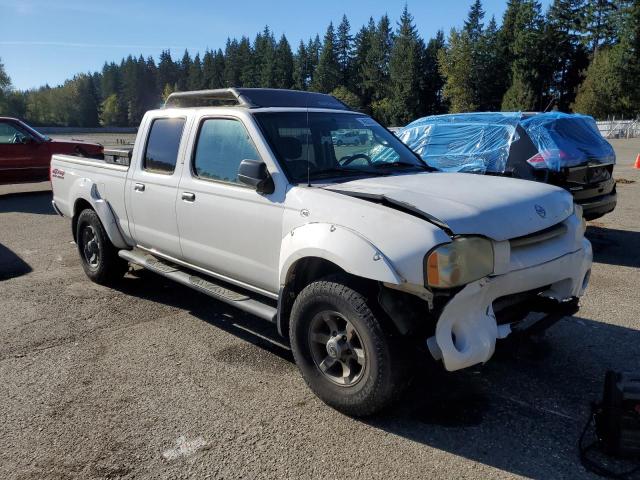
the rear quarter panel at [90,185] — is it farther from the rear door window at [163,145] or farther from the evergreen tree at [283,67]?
the evergreen tree at [283,67]

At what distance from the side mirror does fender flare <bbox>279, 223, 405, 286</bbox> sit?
407 millimetres

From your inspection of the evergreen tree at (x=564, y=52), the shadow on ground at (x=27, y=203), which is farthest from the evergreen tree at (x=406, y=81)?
the shadow on ground at (x=27, y=203)

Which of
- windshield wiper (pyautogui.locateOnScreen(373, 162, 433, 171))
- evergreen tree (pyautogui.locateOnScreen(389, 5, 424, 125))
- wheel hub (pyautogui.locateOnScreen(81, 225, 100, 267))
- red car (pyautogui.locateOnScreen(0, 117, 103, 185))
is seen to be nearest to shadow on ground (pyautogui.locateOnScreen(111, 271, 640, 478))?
windshield wiper (pyautogui.locateOnScreen(373, 162, 433, 171))

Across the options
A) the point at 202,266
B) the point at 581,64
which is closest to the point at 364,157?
the point at 202,266

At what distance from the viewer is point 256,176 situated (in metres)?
3.67

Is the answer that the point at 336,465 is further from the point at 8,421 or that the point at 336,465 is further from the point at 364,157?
the point at 364,157

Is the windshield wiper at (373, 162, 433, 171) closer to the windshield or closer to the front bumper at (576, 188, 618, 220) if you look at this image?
the windshield

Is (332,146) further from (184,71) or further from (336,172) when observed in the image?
(184,71)

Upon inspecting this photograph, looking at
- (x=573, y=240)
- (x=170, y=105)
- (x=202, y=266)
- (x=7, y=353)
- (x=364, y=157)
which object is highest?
(x=170, y=105)

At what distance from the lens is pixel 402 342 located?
3025 millimetres

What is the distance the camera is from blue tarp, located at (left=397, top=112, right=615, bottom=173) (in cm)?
695

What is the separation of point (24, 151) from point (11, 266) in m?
7.42

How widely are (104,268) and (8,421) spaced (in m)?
2.73

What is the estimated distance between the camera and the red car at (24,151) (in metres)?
13.1
